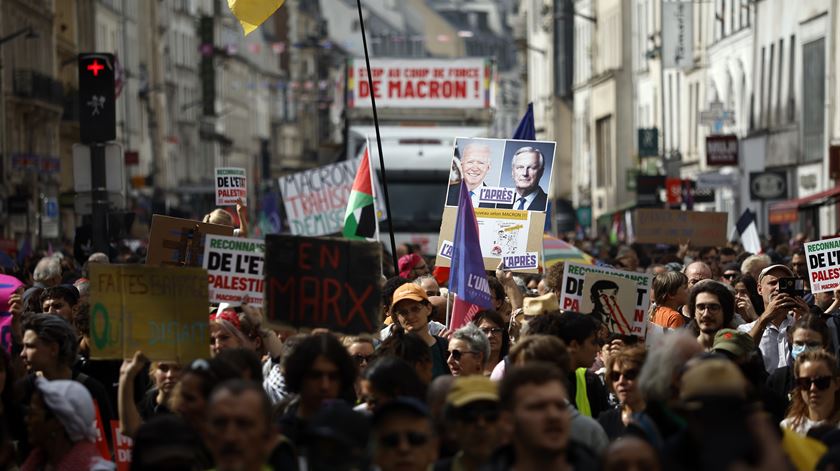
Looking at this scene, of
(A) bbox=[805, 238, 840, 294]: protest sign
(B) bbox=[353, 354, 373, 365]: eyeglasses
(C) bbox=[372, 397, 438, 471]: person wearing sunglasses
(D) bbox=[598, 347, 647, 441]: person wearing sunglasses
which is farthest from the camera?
(A) bbox=[805, 238, 840, 294]: protest sign

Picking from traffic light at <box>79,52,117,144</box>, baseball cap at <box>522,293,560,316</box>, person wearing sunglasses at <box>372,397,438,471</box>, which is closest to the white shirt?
baseball cap at <box>522,293,560,316</box>

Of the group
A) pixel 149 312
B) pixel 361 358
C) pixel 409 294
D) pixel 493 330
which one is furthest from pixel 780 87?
pixel 149 312

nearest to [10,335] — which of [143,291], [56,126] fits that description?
[143,291]

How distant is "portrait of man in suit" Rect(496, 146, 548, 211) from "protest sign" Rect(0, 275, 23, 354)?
4073 millimetres

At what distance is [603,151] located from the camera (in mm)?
73438

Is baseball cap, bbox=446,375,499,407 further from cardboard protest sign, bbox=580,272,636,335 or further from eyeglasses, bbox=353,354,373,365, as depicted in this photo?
cardboard protest sign, bbox=580,272,636,335

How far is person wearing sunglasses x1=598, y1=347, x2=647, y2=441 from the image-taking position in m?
8.87

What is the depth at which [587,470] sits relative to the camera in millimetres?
6535

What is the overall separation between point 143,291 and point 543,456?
351cm

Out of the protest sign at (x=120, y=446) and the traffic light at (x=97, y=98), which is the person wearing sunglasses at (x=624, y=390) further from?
the traffic light at (x=97, y=98)

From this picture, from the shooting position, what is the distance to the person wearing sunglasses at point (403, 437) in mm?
6965

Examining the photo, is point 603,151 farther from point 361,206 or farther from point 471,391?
point 471,391

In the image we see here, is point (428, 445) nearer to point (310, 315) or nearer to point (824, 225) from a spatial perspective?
point (310, 315)

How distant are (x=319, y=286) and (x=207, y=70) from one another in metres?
102
